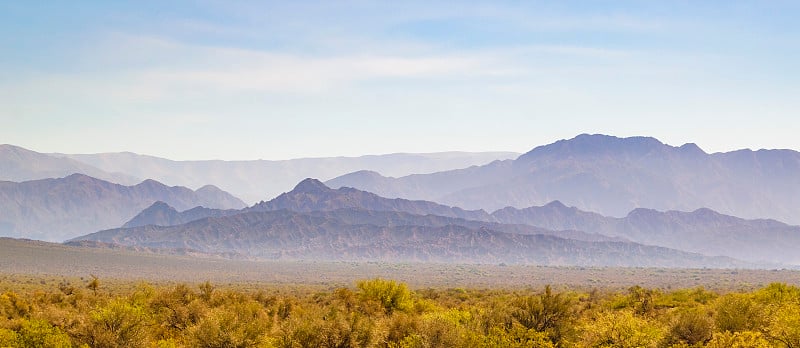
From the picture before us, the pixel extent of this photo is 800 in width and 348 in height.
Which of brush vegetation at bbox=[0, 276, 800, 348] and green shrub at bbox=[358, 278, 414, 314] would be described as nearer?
brush vegetation at bbox=[0, 276, 800, 348]

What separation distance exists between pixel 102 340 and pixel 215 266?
143764mm

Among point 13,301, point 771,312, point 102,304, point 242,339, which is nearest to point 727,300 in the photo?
point 771,312

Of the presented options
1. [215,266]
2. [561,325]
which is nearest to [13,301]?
[561,325]

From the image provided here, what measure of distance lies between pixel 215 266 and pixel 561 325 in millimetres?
147056

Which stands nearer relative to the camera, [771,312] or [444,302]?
[771,312]

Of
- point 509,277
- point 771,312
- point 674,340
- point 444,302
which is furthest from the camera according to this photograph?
point 509,277

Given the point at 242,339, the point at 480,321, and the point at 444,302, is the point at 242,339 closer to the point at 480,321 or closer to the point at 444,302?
the point at 480,321

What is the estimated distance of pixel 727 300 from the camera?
41.2 metres

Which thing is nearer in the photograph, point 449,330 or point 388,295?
point 449,330

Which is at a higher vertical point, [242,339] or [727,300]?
[727,300]

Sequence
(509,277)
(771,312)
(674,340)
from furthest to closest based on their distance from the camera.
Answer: (509,277)
(771,312)
(674,340)

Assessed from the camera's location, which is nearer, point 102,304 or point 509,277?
point 102,304

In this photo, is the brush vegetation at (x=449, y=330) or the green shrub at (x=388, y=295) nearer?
the brush vegetation at (x=449, y=330)

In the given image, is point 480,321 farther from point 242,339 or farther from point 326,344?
point 242,339
